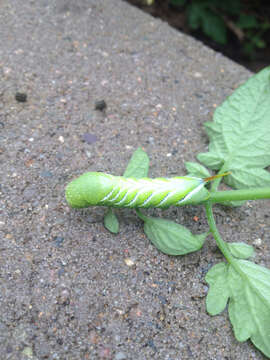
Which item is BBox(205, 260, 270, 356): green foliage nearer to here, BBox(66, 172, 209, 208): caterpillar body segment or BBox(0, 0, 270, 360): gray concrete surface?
BBox(0, 0, 270, 360): gray concrete surface

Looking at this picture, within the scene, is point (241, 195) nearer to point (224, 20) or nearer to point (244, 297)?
point (244, 297)

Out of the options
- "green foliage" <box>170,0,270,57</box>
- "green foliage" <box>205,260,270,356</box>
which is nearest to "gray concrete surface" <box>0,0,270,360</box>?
"green foliage" <box>205,260,270,356</box>

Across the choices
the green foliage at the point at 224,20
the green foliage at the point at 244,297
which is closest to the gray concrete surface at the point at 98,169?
the green foliage at the point at 244,297

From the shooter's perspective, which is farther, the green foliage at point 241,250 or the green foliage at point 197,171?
the green foliage at point 197,171

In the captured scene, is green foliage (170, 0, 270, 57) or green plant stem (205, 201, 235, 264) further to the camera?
green foliage (170, 0, 270, 57)

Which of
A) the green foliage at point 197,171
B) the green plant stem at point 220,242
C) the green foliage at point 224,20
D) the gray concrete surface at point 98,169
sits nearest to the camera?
the gray concrete surface at point 98,169

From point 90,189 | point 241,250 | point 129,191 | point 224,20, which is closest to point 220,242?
point 241,250

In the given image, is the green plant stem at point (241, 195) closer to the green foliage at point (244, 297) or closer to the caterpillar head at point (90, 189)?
the green foliage at point (244, 297)

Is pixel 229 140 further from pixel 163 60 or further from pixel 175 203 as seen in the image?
pixel 163 60
